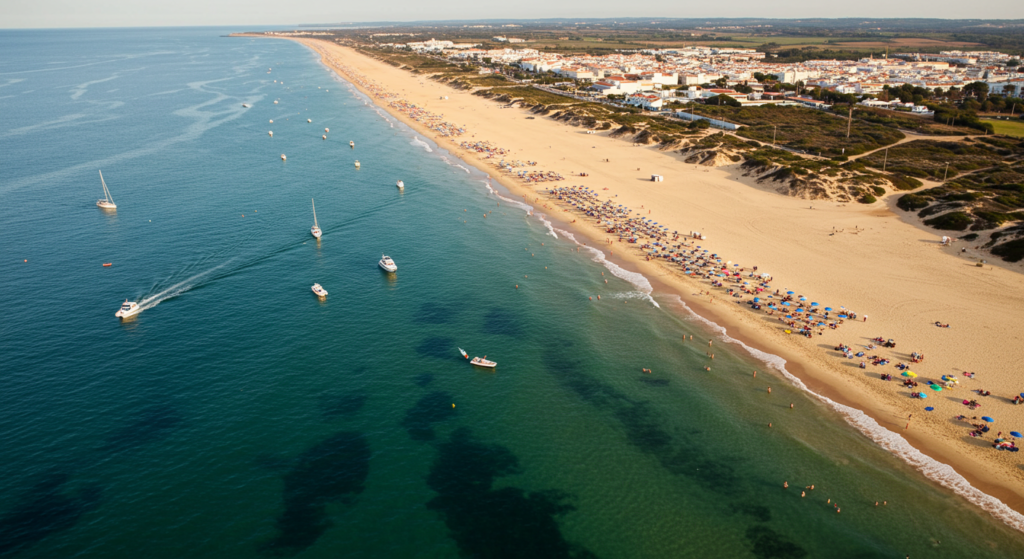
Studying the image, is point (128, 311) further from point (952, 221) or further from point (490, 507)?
point (952, 221)

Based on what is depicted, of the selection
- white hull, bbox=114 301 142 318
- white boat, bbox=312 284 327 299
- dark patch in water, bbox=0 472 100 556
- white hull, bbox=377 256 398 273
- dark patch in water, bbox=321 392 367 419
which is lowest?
dark patch in water, bbox=0 472 100 556

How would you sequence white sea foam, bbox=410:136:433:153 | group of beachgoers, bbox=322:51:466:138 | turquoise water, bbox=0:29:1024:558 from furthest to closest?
group of beachgoers, bbox=322:51:466:138, white sea foam, bbox=410:136:433:153, turquoise water, bbox=0:29:1024:558

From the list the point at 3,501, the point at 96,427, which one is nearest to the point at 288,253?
the point at 96,427

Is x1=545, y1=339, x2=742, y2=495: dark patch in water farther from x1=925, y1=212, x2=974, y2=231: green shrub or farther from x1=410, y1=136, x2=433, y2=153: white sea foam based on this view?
x1=410, y1=136, x2=433, y2=153: white sea foam

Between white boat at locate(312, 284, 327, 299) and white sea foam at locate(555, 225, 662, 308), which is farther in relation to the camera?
white sea foam at locate(555, 225, 662, 308)

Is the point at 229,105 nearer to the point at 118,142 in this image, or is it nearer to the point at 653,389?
the point at 118,142

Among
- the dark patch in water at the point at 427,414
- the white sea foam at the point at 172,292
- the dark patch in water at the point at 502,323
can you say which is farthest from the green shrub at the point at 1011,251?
the white sea foam at the point at 172,292

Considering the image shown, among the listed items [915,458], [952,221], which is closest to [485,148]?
[952,221]

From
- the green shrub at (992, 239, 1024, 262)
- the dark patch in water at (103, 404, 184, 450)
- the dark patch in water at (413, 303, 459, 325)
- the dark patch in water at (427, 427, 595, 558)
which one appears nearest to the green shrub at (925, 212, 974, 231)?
the green shrub at (992, 239, 1024, 262)
